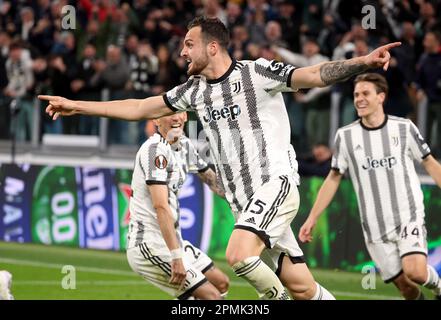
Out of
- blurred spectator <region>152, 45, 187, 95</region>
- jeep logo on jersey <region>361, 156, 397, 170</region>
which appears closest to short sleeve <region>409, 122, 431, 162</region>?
jeep logo on jersey <region>361, 156, 397, 170</region>

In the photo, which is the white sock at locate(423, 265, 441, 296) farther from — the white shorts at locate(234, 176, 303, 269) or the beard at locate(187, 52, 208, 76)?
the beard at locate(187, 52, 208, 76)

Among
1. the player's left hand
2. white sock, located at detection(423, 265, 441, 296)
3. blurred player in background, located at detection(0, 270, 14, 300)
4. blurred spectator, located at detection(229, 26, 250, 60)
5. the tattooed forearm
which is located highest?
blurred spectator, located at detection(229, 26, 250, 60)

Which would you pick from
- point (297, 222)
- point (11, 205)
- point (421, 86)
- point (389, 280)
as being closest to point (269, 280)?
point (389, 280)

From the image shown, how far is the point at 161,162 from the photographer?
876cm

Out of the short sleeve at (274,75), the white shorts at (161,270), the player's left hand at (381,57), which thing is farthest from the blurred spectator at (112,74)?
the player's left hand at (381,57)

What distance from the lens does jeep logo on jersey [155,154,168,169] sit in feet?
28.6

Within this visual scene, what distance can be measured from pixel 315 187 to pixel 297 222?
1.66ft

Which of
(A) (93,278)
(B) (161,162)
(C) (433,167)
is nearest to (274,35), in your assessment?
(A) (93,278)

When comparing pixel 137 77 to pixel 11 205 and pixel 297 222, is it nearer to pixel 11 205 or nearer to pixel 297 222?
pixel 11 205

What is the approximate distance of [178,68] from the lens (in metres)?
17.3

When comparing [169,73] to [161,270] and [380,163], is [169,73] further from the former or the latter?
[161,270]

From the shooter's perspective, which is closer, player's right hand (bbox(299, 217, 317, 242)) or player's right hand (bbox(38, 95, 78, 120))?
player's right hand (bbox(38, 95, 78, 120))

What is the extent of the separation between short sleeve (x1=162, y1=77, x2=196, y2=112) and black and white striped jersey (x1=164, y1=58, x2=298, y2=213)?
0.44 ft

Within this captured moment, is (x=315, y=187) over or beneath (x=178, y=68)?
A: beneath
